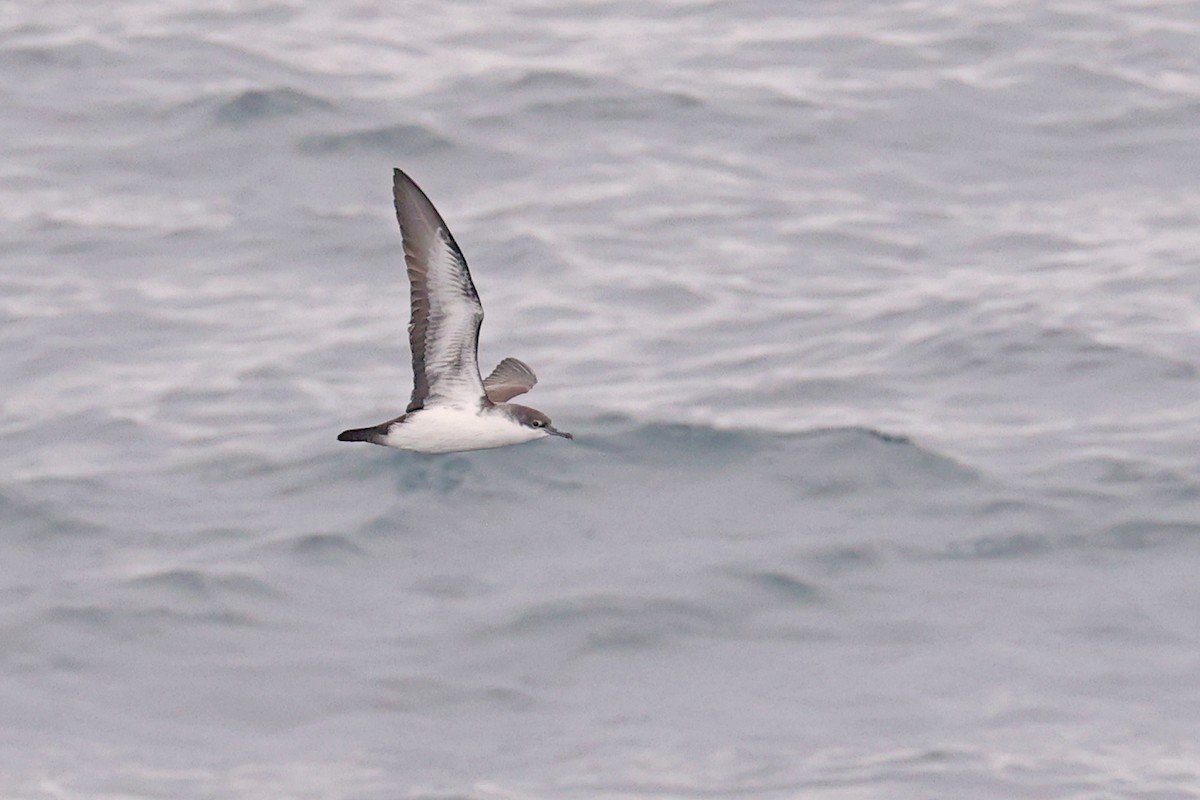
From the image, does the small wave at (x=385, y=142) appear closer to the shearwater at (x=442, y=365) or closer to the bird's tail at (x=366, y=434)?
the shearwater at (x=442, y=365)

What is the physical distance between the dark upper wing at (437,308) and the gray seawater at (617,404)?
138 centimetres

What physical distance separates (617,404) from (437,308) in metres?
3.42

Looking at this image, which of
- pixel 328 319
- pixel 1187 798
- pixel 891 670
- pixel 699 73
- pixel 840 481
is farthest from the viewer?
pixel 699 73

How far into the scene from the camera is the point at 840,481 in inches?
538

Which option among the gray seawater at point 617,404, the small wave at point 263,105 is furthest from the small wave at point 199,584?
the small wave at point 263,105

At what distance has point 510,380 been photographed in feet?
43.9

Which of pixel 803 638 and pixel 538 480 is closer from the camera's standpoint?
pixel 803 638

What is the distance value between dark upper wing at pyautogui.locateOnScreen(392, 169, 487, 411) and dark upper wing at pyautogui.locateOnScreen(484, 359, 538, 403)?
1180 millimetres

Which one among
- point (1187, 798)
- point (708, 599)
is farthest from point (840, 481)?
point (1187, 798)

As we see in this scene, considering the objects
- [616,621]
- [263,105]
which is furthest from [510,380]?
[263,105]

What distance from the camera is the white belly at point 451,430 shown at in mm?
11680

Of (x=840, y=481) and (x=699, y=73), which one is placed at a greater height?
(x=699, y=73)

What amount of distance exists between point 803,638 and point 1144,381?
4188 millimetres

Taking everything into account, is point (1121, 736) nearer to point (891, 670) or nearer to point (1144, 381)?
point (891, 670)
